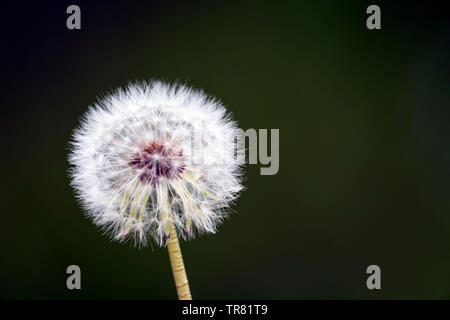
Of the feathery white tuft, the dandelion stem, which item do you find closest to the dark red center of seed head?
the feathery white tuft

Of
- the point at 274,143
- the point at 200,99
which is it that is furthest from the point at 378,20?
the point at 200,99

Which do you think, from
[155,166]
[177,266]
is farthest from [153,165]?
[177,266]

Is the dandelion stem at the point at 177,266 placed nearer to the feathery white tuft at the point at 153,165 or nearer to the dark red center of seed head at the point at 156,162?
the feathery white tuft at the point at 153,165

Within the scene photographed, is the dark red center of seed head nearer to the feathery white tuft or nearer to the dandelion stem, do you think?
the feathery white tuft

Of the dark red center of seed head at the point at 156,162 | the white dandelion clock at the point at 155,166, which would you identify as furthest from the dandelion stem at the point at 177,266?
the dark red center of seed head at the point at 156,162

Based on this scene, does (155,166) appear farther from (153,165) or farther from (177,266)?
(177,266)

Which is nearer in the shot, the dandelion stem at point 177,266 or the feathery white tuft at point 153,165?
the dandelion stem at point 177,266

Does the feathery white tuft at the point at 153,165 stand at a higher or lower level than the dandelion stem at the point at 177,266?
higher
